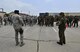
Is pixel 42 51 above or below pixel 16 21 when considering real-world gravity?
below

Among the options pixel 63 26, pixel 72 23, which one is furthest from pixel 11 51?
pixel 72 23

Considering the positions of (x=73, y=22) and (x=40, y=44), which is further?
(x=73, y=22)

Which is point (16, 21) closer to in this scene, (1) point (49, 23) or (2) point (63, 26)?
(2) point (63, 26)

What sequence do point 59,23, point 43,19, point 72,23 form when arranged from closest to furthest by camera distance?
point 59,23
point 72,23
point 43,19

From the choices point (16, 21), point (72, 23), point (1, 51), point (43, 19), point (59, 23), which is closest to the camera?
point (1, 51)

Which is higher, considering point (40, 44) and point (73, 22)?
point (40, 44)

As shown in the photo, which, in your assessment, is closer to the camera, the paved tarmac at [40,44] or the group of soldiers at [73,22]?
the paved tarmac at [40,44]

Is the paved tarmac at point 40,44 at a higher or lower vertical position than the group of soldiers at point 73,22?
higher

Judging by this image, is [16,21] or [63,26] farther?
[63,26]

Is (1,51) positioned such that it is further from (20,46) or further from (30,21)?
(30,21)

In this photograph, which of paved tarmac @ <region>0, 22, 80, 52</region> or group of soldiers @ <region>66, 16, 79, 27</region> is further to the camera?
group of soldiers @ <region>66, 16, 79, 27</region>

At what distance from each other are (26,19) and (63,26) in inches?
1198

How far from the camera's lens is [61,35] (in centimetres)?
1198

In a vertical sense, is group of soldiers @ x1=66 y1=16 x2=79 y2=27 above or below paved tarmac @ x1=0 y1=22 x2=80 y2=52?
below
